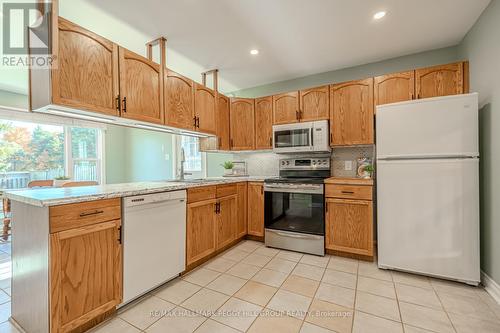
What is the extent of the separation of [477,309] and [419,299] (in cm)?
35

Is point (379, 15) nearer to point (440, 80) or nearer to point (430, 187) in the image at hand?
point (440, 80)

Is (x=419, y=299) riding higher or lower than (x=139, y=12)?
lower

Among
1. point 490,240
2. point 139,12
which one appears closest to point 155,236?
point 139,12

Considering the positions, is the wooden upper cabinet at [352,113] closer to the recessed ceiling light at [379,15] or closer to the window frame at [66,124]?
the recessed ceiling light at [379,15]

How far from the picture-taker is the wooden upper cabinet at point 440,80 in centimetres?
229

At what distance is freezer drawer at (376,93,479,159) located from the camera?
6.23 feet

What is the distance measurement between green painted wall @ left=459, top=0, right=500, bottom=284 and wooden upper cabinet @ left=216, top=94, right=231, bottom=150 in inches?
115

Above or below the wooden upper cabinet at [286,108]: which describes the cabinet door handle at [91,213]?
below

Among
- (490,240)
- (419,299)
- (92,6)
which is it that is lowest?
(419,299)

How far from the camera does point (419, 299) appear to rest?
1.74 m

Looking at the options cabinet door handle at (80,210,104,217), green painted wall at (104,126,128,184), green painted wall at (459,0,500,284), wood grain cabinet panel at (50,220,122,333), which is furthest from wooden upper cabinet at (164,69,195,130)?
green painted wall at (104,126,128,184)

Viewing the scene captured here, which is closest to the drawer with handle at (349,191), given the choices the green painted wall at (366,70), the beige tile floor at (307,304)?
the beige tile floor at (307,304)

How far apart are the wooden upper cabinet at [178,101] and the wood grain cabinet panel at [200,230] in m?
1.00

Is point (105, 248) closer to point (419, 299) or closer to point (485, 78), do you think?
point (419, 299)
